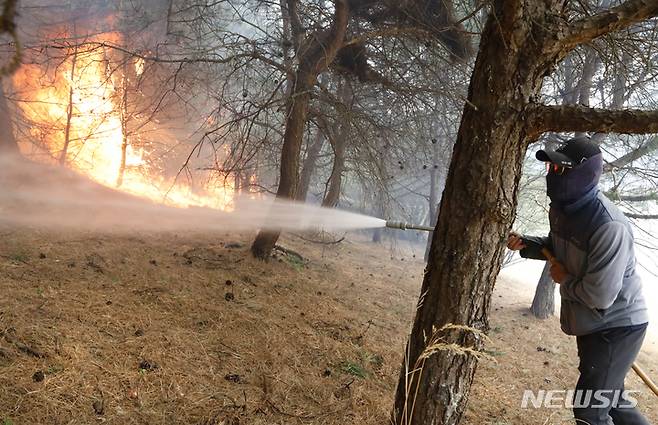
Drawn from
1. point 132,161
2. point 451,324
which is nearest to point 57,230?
point 451,324

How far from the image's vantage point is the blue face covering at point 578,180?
2.89 metres

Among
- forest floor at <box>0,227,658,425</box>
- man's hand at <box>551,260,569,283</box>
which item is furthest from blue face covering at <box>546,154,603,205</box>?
forest floor at <box>0,227,658,425</box>

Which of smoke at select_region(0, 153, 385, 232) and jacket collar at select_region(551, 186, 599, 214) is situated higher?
jacket collar at select_region(551, 186, 599, 214)

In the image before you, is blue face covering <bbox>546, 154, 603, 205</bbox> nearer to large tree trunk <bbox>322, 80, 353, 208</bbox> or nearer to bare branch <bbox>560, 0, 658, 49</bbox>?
bare branch <bbox>560, 0, 658, 49</bbox>

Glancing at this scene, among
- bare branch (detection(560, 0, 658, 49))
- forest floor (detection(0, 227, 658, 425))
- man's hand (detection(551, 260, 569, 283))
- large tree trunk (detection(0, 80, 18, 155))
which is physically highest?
bare branch (detection(560, 0, 658, 49))

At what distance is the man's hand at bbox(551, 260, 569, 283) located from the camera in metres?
3.11

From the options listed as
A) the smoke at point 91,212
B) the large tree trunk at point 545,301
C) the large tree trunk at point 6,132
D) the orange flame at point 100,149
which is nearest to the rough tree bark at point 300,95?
the smoke at point 91,212

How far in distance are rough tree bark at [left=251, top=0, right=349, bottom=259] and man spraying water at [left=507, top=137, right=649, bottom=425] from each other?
14.2 feet

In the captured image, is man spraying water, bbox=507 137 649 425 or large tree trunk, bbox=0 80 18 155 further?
large tree trunk, bbox=0 80 18 155

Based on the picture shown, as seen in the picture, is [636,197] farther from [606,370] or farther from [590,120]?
[590,120]

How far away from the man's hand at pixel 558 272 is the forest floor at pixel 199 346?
1.46 m

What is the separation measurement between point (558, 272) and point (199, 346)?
3082mm

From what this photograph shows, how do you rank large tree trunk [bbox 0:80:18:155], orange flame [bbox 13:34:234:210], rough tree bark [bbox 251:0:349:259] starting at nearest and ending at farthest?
rough tree bark [bbox 251:0:349:259] < large tree trunk [bbox 0:80:18:155] < orange flame [bbox 13:34:234:210]

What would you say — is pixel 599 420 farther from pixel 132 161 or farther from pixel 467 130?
pixel 132 161
